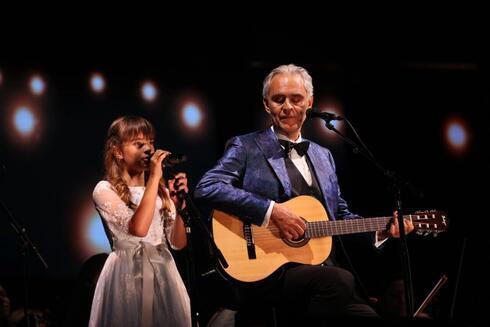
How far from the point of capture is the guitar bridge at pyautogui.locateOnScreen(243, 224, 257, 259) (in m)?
3.63

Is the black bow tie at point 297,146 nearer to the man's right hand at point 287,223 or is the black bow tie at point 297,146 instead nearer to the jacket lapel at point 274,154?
the jacket lapel at point 274,154

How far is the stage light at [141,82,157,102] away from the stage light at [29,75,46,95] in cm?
88

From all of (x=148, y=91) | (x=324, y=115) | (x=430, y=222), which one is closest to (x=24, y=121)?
(x=148, y=91)

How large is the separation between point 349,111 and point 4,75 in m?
3.06

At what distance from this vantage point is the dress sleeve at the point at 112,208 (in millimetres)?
3566

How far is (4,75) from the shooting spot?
5098 millimetres

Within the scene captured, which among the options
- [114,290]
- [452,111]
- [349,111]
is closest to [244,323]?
[114,290]

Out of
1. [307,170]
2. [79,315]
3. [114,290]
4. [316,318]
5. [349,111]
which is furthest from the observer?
[349,111]

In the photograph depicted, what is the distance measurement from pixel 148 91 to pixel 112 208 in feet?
7.13

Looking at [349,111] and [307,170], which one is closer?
[307,170]

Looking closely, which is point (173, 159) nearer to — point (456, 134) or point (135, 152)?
point (135, 152)

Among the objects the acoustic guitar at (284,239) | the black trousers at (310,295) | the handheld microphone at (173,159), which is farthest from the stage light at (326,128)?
the handheld microphone at (173,159)

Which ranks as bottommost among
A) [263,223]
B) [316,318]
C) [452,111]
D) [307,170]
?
[316,318]

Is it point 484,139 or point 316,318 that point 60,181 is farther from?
point 484,139
